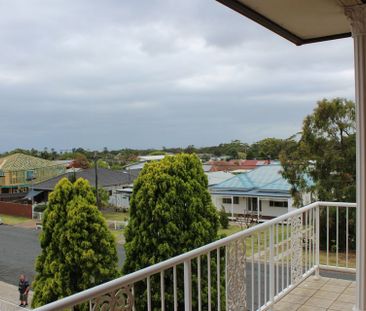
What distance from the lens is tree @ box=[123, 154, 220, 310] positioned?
8180mm

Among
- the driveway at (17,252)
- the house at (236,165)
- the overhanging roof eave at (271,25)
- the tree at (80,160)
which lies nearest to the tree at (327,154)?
the house at (236,165)

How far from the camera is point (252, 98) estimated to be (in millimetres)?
26406

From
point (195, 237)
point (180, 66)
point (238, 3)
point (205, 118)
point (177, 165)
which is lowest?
point (195, 237)

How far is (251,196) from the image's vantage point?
23625 millimetres

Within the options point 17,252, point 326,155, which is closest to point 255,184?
point 326,155

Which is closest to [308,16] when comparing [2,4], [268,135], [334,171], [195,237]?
[195,237]

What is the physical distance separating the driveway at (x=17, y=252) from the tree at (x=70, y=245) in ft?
31.0

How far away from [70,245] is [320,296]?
6.90m

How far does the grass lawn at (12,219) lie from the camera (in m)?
32.7

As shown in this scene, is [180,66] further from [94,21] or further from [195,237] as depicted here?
[195,237]

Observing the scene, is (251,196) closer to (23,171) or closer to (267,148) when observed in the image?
(267,148)

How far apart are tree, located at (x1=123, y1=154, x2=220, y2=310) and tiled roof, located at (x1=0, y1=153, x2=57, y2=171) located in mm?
28525

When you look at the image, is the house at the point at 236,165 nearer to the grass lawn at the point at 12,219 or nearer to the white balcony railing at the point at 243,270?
the white balcony railing at the point at 243,270

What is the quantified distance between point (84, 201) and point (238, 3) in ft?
24.9
